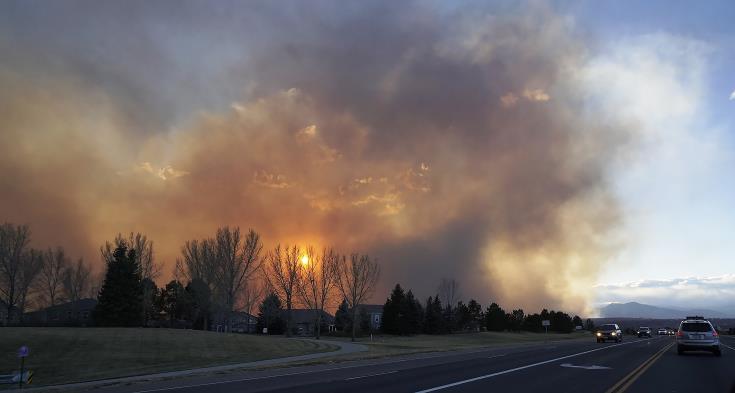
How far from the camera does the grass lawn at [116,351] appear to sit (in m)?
32.5

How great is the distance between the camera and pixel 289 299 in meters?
78.8

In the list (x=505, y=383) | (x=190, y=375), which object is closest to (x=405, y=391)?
(x=505, y=383)

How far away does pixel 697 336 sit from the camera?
31.3m

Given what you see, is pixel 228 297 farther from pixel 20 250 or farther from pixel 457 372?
pixel 457 372

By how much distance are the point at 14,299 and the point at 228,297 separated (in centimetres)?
3316

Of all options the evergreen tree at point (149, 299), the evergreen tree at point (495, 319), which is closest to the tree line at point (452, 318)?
the evergreen tree at point (495, 319)

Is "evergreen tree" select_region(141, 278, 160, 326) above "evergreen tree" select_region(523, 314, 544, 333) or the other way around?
above

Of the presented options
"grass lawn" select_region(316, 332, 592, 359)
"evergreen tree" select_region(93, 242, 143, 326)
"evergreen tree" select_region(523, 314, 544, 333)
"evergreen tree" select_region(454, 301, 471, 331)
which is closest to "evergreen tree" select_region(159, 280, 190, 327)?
"evergreen tree" select_region(93, 242, 143, 326)

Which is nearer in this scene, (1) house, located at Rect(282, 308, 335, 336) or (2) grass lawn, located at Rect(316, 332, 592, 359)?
(2) grass lawn, located at Rect(316, 332, 592, 359)

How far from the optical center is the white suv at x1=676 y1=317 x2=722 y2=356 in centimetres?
3075

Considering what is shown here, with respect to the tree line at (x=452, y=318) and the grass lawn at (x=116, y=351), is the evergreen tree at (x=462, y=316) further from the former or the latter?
the grass lawn at (x=116, y=351)

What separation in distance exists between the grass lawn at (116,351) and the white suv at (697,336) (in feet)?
79.9

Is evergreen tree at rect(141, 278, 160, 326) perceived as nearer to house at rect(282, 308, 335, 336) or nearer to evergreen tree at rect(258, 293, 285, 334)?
evergreen tree at rect(258, 293, 285, 334)

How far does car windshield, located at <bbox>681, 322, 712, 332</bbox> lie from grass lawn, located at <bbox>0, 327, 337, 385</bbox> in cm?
2455
